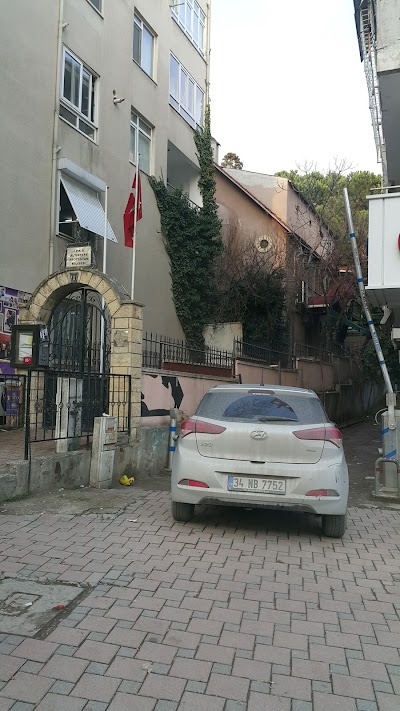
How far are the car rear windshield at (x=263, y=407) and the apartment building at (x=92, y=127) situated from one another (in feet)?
22.9

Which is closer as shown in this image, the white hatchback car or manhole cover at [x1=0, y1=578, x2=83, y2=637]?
manhole cover at [x1=0, y1=578, x2=83, y2=637]

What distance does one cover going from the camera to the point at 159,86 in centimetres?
A: 1764

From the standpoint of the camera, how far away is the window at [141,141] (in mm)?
16297

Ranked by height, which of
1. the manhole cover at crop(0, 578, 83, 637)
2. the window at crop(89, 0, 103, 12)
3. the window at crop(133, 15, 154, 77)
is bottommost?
the manhole cover at crop(0, 578, 83, 637)

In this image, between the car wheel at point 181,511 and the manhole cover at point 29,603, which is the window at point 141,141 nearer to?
the car wheel at point 181,511

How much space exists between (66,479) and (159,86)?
14981 millimetres

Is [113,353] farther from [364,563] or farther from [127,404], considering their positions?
[364,563]

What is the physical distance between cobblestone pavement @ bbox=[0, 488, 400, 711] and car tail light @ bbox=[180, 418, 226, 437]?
1.02 m

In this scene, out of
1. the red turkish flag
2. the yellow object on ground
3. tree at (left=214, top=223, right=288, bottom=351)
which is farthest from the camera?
tree at (left=214, top=223, right=288, bottom=351)

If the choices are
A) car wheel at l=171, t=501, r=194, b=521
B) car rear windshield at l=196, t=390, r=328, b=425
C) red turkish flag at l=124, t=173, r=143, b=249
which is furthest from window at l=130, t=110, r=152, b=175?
car wheel at l=171, t=501, r=194, b=521

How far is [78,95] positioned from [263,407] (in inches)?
445

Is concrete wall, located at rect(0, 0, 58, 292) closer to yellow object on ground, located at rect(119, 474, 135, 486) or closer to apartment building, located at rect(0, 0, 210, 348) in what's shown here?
apartment building, located at rect(0, 0, 210, 348)

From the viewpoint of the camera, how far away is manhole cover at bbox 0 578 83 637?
10.8 ft

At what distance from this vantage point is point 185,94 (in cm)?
1962
